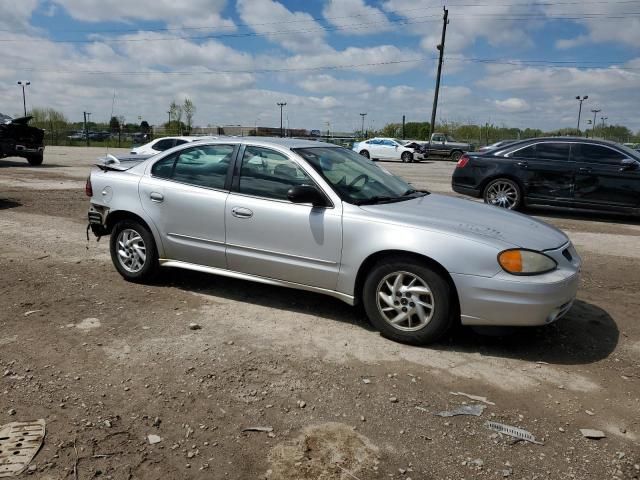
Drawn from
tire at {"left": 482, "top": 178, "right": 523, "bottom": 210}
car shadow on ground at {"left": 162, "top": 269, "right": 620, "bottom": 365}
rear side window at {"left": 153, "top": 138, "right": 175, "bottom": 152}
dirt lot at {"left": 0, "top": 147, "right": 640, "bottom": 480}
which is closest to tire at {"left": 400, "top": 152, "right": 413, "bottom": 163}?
rear side window at {"left": 153, "top": 138, "right": 175, "bottom": 152}

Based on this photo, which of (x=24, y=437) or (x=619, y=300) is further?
(x=619, y=300)

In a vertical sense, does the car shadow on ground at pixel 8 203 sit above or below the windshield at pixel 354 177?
below

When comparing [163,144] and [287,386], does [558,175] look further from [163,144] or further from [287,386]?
[163,144]

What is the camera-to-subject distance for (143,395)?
3297 mm

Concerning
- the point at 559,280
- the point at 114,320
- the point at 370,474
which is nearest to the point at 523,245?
the point at 559,280

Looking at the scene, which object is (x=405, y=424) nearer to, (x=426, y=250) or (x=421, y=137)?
(x=426, y=250)

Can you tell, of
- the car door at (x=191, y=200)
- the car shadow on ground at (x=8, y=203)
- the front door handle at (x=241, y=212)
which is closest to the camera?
the front door handle at (x=241, y=212)

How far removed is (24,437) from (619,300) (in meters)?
5.24

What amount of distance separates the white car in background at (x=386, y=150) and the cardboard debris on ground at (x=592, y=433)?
30.5 meters

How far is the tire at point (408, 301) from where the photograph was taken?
A: 391 cm

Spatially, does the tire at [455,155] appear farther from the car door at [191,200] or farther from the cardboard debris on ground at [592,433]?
the cardboard debris on ground at [592,433]

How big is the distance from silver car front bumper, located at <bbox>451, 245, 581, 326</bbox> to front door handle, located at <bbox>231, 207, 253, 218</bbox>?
183cm

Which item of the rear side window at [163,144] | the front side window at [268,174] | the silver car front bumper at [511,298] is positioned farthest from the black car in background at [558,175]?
the rear side window at [163,144]

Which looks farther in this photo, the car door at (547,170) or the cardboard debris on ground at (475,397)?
the car door at (547,170)
